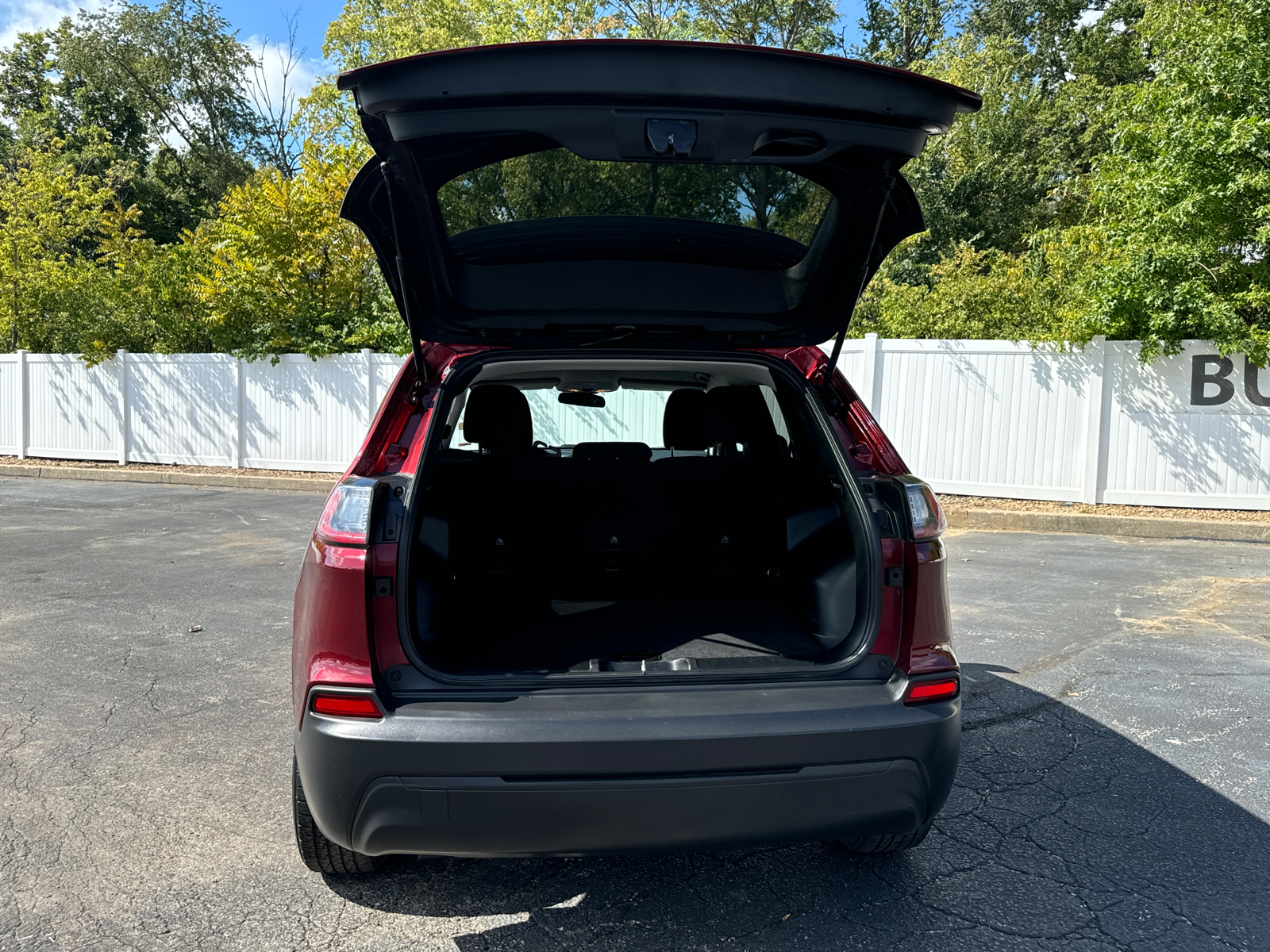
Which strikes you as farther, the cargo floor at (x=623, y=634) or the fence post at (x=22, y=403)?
the fence post at (x=22, y=403)

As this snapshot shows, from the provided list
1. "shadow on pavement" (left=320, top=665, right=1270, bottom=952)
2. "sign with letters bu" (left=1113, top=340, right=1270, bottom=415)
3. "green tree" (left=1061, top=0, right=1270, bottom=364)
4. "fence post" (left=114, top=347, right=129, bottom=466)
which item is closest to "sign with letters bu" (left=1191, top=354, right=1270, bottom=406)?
"sign with letters bu" (left=1113, top=340, right=1270, bottom=415)

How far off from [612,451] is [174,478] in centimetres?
1226

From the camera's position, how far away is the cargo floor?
8.71ft

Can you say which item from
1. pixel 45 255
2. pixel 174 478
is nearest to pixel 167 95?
pixel 45 255

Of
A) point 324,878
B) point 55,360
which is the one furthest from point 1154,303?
point 55,360

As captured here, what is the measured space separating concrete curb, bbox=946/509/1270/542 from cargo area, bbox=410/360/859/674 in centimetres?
643

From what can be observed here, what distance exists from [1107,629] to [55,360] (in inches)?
682

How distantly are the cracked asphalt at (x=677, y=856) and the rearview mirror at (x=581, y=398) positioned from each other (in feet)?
6.41

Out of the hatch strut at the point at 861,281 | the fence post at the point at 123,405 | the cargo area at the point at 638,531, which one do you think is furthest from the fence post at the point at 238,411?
the hatch strut at the point at 861,281

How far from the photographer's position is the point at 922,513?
2363 millimetres

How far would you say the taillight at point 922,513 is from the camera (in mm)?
2340

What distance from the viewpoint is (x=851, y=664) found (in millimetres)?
2254

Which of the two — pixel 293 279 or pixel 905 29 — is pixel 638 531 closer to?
pixel 293 279

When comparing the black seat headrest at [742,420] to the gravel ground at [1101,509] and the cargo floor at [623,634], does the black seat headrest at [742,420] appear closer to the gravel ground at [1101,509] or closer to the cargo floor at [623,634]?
the cargo floor at [623,634]
